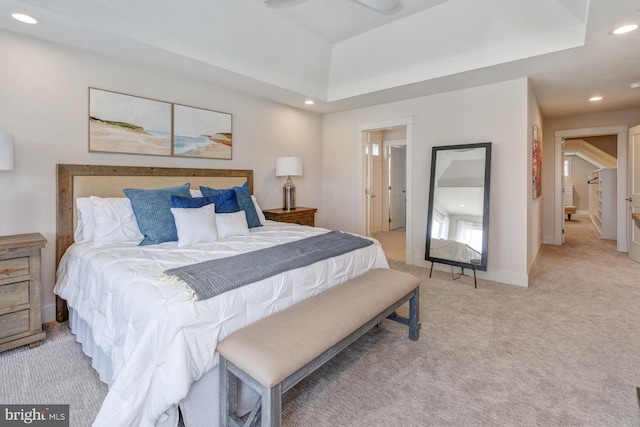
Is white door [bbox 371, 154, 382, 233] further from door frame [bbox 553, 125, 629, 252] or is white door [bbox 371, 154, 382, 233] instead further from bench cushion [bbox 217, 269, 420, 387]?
bench cushion [bbox 217, 269, 420, 387]

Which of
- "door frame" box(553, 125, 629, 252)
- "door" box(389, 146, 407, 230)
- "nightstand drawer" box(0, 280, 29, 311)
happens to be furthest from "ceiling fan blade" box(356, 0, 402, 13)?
"door frame" box(553, 125, 629, 252)

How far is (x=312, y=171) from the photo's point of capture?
17.4 feet

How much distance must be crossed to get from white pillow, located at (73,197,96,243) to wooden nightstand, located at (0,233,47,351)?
346 mm

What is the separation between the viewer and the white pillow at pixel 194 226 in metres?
2.49

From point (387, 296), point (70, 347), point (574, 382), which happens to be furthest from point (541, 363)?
point (70, 347)

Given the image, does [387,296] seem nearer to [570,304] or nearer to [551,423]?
[551,423]

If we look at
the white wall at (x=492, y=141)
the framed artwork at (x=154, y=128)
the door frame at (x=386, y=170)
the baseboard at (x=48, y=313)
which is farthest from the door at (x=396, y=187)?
the baseboard at (x=48, y=313)

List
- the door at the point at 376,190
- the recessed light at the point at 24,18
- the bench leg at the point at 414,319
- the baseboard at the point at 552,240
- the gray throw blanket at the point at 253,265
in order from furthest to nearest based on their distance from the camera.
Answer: the door at the point at 376,190 → the baseboard at the point at 552,240 → the bench leg at the point at 414,319 → the recessed light at the point at 24,18 → the gray throw blanket at the point at 253,265

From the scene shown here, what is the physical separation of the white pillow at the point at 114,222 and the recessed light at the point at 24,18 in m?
1.35

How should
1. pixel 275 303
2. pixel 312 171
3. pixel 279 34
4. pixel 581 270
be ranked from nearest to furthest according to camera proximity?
pixel 275 303
pixel 279 34
pixel 581 270
pixel 312 171

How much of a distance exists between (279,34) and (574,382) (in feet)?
12.6

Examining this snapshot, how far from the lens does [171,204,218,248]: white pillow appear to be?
249cm

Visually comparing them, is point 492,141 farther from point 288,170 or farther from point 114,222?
point 114,222

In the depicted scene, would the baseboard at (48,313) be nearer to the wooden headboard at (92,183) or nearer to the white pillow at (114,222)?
the wooden headboard at (92,183)
